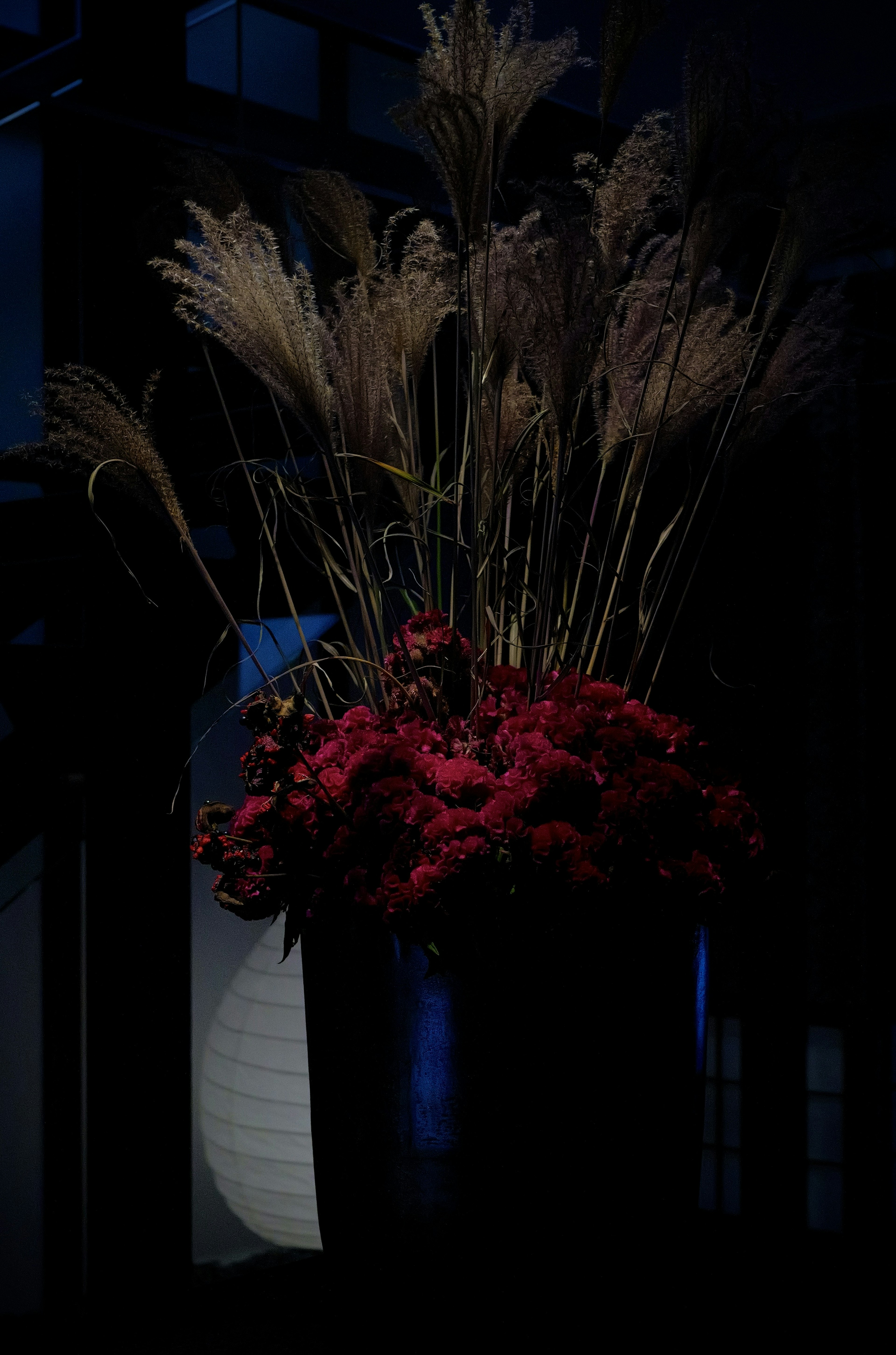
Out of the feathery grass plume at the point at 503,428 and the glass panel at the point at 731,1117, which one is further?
the glass panel at the point at 731,1117

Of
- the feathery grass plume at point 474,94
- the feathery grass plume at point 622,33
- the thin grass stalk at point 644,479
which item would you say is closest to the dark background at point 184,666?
the thin grass stalk at point 644,479

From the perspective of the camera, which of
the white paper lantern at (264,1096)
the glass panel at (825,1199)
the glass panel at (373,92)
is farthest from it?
the glass panel at (373,92)

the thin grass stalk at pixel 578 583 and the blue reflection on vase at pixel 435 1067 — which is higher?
the thin grass stalk at pixel 578 583

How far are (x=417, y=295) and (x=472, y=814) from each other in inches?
24.3

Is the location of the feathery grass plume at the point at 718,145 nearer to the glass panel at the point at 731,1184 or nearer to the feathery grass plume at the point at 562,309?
the feathery grass plume at the point at 562,309

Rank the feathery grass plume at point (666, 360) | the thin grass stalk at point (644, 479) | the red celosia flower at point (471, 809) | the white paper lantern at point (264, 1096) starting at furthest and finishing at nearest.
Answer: the white paper lantern at point (264, 1096) < the feathery grass plume at point (666, 360) < the thin grass stalk at point (644, 479) < the red celosia flower at point (471, 809)

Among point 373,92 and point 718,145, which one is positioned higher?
point 373,92

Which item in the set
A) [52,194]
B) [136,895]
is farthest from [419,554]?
[52,194]

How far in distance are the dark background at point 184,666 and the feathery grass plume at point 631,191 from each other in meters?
Answer: 0.44

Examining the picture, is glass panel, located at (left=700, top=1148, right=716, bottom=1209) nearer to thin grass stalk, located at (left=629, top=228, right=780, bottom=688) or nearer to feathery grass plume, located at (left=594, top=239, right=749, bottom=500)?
thin grass stalk, located at (left=629, top=228, right=780, bottom=688)

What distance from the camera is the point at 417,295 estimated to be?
1.47 meters

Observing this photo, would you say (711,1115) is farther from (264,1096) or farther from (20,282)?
(20,282)

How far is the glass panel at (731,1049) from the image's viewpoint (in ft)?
6.60

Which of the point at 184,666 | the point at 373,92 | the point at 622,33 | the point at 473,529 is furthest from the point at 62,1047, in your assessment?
the point at 373,92
